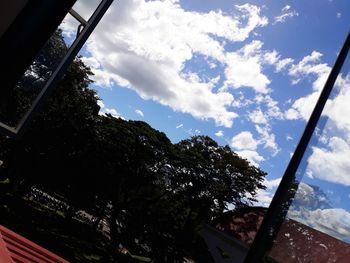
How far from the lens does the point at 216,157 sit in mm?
39281

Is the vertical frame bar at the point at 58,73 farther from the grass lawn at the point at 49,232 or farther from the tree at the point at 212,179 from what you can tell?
the tree at the point at 212,179

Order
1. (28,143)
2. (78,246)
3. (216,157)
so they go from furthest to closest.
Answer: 1. (216,157)
2. (28,143)
3. (78,246)

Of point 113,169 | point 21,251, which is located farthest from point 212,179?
point 21,251

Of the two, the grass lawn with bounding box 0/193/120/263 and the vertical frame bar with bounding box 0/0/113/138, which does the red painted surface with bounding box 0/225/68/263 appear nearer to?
the vertical frame bar with bounding box 0/0/113/138

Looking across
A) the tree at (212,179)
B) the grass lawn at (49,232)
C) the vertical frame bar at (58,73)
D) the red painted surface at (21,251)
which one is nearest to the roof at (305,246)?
the vertical frame bar at (58,73)

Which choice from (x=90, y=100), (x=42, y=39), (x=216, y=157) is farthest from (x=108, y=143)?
(x=42, y=39)

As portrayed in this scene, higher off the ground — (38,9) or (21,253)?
(38,9)

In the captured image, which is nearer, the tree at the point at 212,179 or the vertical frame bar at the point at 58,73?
the vertical frame bar at the point at 58,73

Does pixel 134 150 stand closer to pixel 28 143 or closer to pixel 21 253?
pixel 28 143

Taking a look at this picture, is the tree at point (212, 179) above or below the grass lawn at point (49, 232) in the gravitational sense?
above

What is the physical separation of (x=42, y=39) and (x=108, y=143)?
25.5 meters

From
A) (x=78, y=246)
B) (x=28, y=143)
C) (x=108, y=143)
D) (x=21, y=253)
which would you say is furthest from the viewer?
(x=108, y=143)

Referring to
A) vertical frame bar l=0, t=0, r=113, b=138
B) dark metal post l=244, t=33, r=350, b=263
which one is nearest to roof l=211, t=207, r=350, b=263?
dark metal post l=244, t=33, r=350, b=263

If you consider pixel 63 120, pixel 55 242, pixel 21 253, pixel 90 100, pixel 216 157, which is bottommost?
pixel 55 242
